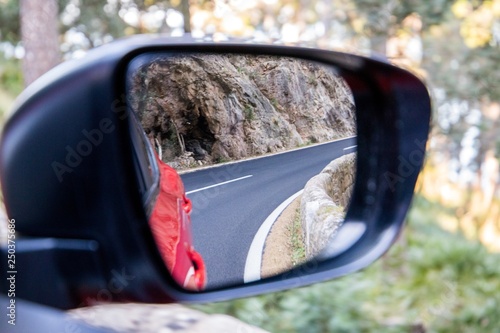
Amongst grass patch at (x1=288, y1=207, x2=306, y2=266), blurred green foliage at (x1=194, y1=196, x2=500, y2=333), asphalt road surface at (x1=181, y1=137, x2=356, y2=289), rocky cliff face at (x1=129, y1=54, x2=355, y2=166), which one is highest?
rocky cliff face at (x1=129, y1=54, x2=355, y2=166)

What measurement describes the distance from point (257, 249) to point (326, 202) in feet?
0.80

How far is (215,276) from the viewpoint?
1048mm

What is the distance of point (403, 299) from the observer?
6898mm

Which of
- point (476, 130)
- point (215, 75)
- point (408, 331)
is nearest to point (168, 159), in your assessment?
point (215, 75)

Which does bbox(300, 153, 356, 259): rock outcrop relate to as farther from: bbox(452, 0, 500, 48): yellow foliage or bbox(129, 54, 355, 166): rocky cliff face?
bbox(452, 0, 500, 48): yellow foliage

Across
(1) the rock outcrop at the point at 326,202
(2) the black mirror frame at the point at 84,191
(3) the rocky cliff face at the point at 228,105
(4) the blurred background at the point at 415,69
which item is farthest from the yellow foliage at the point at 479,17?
(2) the black mirror frame at the point at 84,191

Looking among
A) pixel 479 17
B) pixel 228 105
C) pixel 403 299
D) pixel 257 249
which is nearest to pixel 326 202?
pixel 257 249

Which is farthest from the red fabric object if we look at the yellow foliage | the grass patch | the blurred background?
the yellow foliage

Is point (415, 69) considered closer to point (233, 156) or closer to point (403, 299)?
point (233, 156)

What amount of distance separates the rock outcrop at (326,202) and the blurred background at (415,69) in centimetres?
233

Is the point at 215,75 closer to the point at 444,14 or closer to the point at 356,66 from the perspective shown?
the point at 356,66

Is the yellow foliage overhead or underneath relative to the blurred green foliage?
overhead

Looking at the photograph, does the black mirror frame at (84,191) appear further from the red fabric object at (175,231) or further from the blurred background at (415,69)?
the blurred background at (415,69)

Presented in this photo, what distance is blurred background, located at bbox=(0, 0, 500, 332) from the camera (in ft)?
16.0
